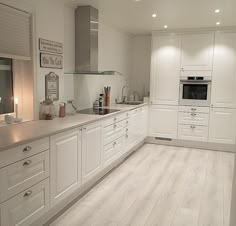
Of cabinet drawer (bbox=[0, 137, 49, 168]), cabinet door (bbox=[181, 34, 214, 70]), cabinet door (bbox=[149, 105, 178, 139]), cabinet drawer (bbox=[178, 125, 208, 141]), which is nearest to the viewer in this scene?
cabinet drawer (bbox=[0, 137, 49, 168])

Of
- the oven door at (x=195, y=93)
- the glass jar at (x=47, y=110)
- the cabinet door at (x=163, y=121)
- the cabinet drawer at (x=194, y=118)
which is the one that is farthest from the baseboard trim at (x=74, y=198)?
the oven door at (x=195, y=93)

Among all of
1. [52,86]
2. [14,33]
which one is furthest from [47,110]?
[14,33]

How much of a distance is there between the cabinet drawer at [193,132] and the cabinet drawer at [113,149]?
67.1 inches

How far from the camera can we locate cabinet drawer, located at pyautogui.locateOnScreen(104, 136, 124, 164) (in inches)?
138

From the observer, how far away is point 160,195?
3.06m

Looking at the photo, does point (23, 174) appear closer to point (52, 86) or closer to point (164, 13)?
point (52, 86)

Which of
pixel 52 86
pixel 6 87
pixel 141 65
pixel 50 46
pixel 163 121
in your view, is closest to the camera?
pixel 6 87

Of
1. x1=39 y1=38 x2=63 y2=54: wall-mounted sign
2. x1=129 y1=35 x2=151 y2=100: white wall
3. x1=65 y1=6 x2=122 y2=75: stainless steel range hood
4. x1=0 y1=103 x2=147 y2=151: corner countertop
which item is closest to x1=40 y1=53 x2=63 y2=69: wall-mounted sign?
x1=39 y1=38 x2=63 y2=54: wall-mounted sign

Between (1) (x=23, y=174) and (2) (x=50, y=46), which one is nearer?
(1) (x=23, y=174)

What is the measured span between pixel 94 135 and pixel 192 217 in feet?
4.68

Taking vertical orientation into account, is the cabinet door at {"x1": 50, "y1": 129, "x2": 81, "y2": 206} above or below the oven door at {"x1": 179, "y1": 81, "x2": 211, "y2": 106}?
below

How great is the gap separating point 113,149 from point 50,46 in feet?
5.54

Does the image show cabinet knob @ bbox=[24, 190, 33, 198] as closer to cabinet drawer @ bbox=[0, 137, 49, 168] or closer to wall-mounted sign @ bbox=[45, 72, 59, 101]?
cabinet drawer @ bbox=[0, 137, 49, 168]

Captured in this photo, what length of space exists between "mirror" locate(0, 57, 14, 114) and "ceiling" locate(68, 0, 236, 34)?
4.21 ft
